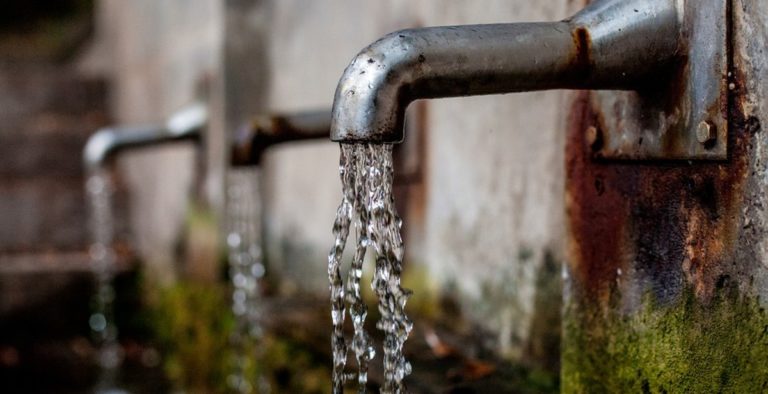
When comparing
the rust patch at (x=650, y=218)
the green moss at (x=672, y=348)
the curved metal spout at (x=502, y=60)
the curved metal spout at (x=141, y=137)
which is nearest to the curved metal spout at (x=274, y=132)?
the rust patch at (x=650, y=218)

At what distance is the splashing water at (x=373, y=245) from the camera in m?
1.50

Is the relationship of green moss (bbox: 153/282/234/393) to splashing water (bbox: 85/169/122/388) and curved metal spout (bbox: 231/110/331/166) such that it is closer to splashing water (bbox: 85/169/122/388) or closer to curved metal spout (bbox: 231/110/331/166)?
splashing water (bbox: 85/169/122/388)

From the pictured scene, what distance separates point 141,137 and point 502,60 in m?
3.41

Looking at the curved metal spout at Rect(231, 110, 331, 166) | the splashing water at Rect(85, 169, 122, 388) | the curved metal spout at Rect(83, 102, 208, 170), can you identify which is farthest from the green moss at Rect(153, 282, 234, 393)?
the curved metal spout at Rect(231, 110, 331, 166)

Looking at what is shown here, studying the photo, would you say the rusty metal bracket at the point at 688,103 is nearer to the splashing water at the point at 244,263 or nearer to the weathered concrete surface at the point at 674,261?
the weathered concrete surface at the point at 674,261

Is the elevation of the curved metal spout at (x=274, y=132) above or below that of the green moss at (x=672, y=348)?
above

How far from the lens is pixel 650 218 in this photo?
5.26ft

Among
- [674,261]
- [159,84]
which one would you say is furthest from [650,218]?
[159,84]

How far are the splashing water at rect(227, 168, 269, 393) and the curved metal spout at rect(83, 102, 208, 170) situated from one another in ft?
1.58

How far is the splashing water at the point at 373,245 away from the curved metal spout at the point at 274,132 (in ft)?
3.32

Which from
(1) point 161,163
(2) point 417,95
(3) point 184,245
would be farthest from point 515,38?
(1) point 161,163

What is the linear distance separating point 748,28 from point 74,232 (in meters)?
5.97

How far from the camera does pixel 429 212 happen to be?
9.70 ft

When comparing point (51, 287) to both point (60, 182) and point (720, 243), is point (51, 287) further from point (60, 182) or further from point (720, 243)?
point (720, 243)
